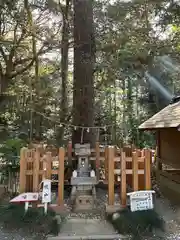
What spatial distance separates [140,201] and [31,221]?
6.04 feet

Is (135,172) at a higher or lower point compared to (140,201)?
higher

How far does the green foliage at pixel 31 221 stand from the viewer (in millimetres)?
4129

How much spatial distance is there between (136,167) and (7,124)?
7.33 metres

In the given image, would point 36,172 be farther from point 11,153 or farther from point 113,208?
point 11,153

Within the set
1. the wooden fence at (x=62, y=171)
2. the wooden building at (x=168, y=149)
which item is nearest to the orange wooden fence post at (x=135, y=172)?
the wooden fence at (x=62, y=171)

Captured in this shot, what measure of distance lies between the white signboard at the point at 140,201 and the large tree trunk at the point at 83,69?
239 centimetres

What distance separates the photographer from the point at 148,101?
13.2m

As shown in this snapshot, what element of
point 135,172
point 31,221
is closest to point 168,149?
point 135,172

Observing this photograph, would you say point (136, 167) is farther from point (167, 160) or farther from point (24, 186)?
point (167, 160)

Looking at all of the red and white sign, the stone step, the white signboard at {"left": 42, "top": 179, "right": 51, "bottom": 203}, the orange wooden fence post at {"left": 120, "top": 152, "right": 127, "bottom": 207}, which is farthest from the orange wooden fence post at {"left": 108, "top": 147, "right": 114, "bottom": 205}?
the red and white sign

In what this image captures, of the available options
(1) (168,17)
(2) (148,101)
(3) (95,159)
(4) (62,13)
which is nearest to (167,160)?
(3) (95,159)

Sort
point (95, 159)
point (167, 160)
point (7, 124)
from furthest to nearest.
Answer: point (7, 124) < point (167, 160) < point (95, 159)

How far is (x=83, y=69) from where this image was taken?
22.5ft

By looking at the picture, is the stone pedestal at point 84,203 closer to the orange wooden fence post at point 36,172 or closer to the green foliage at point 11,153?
the orange wooden fence post at point 36,172
